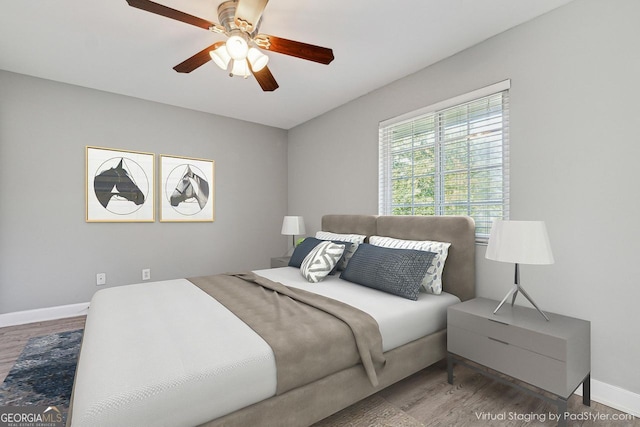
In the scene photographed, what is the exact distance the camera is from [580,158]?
6.55ft

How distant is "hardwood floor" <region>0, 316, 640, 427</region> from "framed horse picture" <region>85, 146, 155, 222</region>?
1803 mm

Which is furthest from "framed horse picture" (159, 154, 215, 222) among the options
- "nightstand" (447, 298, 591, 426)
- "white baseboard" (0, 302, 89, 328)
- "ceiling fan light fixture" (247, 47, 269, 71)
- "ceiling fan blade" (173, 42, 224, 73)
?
"nightstand" (447, 298, 591, 426)

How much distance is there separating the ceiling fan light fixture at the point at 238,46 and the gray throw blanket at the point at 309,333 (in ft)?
5.41

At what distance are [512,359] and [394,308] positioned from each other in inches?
28.0

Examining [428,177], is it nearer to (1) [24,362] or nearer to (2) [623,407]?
(2) [623,407]

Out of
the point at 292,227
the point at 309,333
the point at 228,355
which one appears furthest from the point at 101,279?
the point at 309,333

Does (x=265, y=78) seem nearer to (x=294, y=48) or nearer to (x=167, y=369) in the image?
(x=294, y=48)

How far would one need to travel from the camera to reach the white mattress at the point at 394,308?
1.90m

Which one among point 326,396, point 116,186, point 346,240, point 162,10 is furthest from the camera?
point 116,186

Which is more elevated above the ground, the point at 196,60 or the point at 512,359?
the point at 196,60

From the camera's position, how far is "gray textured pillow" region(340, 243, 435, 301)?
2.26m

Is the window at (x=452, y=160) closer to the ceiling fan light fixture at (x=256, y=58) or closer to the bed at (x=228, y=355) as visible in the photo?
the bed at (x=228, y=355)

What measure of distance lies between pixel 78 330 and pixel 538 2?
185 inches

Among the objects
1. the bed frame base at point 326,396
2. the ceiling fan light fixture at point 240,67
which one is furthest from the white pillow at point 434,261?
the ceiling fan light fixture at point 240,67
